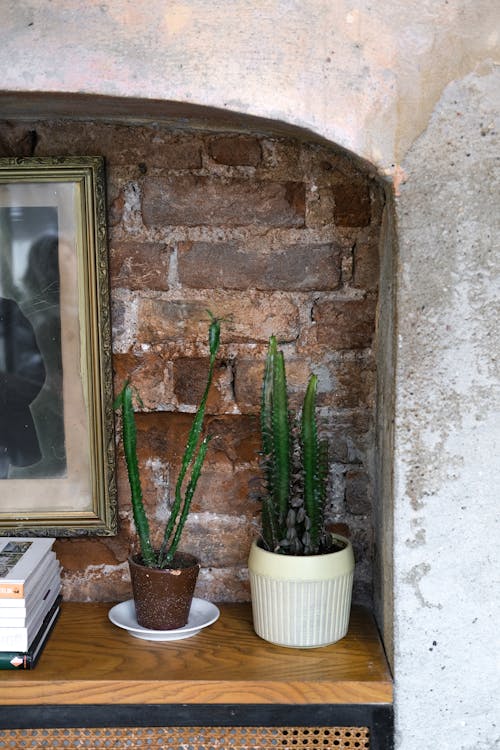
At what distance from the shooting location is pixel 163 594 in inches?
62.5

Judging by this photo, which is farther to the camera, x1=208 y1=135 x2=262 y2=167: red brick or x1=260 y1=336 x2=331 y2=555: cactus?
x1=208 y1=135 x2=262 y2=167: red brick

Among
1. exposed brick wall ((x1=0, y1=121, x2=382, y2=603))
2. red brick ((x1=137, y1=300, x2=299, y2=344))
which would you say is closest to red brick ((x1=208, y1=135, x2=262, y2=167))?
exposed brick wall ((x1=0, y1=121, x2=382, y2=603))

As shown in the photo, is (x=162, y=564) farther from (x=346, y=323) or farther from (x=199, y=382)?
(x=346, y=323)

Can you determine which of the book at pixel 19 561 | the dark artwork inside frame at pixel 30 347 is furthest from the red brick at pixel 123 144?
the book at pixel 19 561

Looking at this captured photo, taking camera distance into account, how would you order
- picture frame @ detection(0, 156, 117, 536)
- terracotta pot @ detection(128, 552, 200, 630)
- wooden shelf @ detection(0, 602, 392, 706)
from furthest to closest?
picture frame @ detection(0, 156, 117, 536)
terracotta pot @ detection(128, 552, 200, 630)
wooden shelf @ detection(0, 602, 392, 706)

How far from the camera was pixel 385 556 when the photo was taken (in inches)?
62.1

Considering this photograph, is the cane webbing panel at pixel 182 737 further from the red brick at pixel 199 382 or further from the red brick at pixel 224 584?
the red brick at pixel 199 382

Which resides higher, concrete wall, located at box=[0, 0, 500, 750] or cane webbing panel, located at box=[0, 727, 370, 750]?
concrete wall, located at box=[0, 0, 500, 750]

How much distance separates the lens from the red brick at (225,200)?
172 centimetres

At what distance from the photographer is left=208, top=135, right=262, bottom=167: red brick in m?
1.72

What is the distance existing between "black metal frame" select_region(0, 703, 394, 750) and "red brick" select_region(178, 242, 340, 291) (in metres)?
0.81

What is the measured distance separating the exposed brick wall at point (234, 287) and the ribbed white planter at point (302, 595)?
228 millimetres

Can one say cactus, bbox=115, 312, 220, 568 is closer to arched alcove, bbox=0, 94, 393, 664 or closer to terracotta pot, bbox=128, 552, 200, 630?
terracotta pot, bbox=128, 552, 200, 630

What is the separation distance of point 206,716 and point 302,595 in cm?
27
